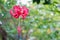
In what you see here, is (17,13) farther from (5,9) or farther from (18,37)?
(5,9)

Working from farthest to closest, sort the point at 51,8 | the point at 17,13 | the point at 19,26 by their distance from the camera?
the point at 51,8, the point at 19,26, the point at 17,13

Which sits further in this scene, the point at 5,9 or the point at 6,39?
the point at 5,9

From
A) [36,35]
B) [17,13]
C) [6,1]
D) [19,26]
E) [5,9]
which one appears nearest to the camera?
[17,13]

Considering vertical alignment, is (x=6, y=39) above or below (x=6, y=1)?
below

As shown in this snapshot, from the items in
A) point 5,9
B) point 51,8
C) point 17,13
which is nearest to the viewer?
point 17,13

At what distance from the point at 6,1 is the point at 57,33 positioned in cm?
93

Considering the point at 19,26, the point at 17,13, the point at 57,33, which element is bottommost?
the point at 57,33

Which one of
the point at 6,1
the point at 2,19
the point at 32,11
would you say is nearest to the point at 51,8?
the point at 32,11

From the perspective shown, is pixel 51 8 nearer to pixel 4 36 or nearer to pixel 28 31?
pixel 28 31

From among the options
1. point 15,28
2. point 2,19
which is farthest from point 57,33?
point 2,19

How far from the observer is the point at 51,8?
367 cm

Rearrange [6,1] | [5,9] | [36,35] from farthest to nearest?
[6,1], [5,9], [36,35]

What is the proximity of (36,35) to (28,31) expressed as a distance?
0.13 meters

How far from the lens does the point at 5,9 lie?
286cm
